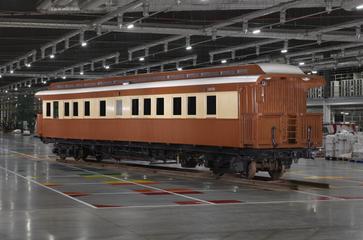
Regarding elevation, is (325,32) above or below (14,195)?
above

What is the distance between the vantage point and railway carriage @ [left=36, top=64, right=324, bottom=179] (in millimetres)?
19453

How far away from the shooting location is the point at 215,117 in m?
20.6

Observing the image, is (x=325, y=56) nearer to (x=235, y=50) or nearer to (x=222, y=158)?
(x=235, y=50)

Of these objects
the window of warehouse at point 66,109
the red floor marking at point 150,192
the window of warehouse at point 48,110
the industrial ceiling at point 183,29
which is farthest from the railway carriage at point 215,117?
the window of warehouse at point 48,110

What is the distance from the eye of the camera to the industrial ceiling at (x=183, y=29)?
86.0 feet

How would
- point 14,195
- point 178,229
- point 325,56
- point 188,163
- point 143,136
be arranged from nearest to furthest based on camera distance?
1. point 178,229
2. point 14,195
3. point 188,163
4. point 143,136
5. point 325,56

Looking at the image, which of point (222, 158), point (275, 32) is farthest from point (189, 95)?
point (275, 32)

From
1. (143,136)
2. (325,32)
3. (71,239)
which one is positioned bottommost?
(71,239)

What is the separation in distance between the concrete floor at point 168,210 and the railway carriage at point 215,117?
4.43ft

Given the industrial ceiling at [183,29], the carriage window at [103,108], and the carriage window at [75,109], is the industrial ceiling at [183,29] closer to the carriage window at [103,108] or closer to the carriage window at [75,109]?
the carriage window at [75,109]

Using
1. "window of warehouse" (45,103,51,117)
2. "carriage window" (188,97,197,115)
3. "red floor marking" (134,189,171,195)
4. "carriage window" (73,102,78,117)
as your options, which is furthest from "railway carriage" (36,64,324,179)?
"window of warehouse" (45,103,51,117)

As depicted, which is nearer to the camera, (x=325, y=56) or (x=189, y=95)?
(x=189, y=95)

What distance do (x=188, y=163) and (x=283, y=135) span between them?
177 inches

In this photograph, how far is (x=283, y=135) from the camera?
64.6 ft
